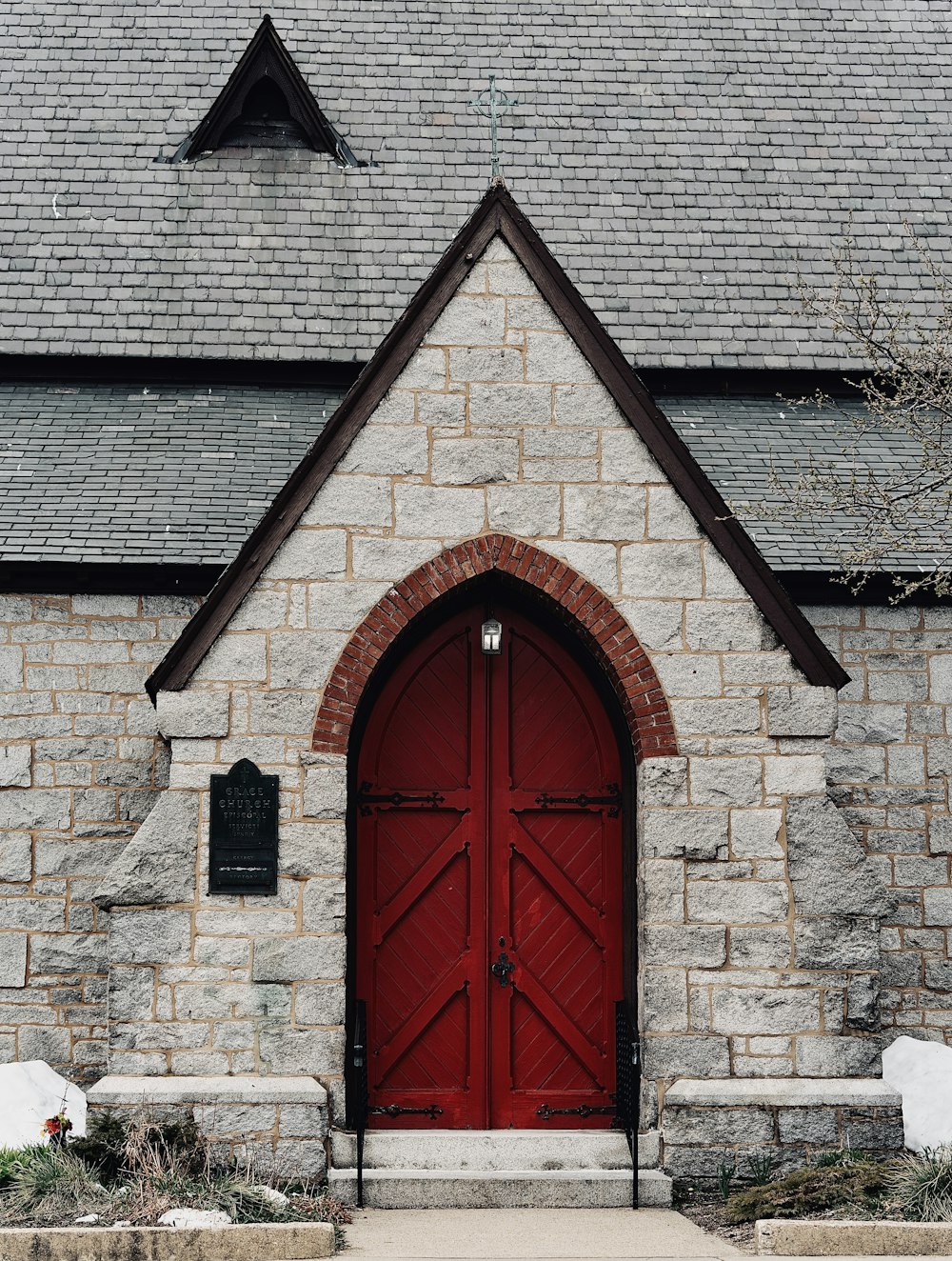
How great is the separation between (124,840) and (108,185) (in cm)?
565

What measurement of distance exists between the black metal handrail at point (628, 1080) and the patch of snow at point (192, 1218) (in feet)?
7.39

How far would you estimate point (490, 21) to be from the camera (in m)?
13.5

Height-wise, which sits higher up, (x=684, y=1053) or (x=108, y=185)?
(x=108, y=185)

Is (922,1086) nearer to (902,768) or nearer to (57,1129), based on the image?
(902,768)

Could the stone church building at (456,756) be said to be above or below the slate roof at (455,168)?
below

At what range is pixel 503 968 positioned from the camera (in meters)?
8.71

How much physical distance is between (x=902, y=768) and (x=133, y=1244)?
19.1 feet

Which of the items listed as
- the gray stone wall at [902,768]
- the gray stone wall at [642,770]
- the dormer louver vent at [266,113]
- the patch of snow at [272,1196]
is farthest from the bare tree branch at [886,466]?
the patch of snow at [272,1196]

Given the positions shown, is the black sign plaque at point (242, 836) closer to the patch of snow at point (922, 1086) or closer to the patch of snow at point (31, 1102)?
the patch of snow at point (31, 1102)

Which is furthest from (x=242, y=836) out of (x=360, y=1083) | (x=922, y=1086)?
(x=922, y=1086)

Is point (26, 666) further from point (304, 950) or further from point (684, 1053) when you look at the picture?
point (684, 1053)

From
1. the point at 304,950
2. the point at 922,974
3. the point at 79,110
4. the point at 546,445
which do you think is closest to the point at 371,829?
the point at 304,950

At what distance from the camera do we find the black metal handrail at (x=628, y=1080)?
802cm

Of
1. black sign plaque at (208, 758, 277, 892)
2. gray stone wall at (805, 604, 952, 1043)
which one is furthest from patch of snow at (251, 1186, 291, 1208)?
gray stone wall at (805, 604, 952, 1043)
